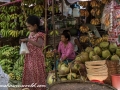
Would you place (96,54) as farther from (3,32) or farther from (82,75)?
(3,32)

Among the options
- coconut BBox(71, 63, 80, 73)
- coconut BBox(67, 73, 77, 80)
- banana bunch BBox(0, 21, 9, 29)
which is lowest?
coconut BBox(67, 73, 77, 80)

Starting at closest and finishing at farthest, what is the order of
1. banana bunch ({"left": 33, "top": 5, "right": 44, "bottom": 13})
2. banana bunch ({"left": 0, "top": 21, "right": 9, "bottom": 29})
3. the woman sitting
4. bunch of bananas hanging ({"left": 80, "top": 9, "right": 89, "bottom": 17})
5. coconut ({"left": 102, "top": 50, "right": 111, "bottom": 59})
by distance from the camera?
coconut ({"left": 102, "top": 50, "right": 111, "bottom": 59}) < the woman sitting < bunch of bananas hanging ({"left": 80, "top": 9, "right": 89, "bottom": 17}) < banana bunch ({"left": 33, "top": 5, "right": 44, "bottom": 13}) < banana bunch ({"left": 0, "top": 21, "right": 9, "bottom": 29})

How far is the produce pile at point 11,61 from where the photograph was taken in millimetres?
6133

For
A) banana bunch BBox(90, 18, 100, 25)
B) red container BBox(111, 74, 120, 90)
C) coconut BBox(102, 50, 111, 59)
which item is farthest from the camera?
banana bunch BBox(90, 18, 100, 25)

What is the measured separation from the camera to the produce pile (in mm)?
6133

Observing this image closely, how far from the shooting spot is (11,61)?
22.2ft

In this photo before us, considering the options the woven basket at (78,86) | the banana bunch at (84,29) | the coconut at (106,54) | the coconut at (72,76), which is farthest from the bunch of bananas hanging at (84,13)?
the woven basket at (78,86)

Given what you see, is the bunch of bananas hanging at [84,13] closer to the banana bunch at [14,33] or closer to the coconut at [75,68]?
the banana bunch at [14,33]

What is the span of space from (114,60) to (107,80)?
12.9 inches

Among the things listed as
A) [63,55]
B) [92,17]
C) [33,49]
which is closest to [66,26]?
[92,17]

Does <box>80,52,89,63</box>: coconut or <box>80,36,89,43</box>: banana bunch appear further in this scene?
<box>80,36,89,43</box>: banana bunch

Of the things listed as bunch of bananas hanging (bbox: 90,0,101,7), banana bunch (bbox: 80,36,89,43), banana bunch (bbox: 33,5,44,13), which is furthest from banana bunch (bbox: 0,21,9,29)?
bunch of bananas hanging (bbox: 90,0,101,7)

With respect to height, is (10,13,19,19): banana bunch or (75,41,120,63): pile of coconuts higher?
(10,13,19,19): banana bunch

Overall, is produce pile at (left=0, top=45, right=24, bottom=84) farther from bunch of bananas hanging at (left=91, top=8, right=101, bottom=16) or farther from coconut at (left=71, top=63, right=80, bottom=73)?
coconut at (left=71, top=63, right=80, bottom=73)
